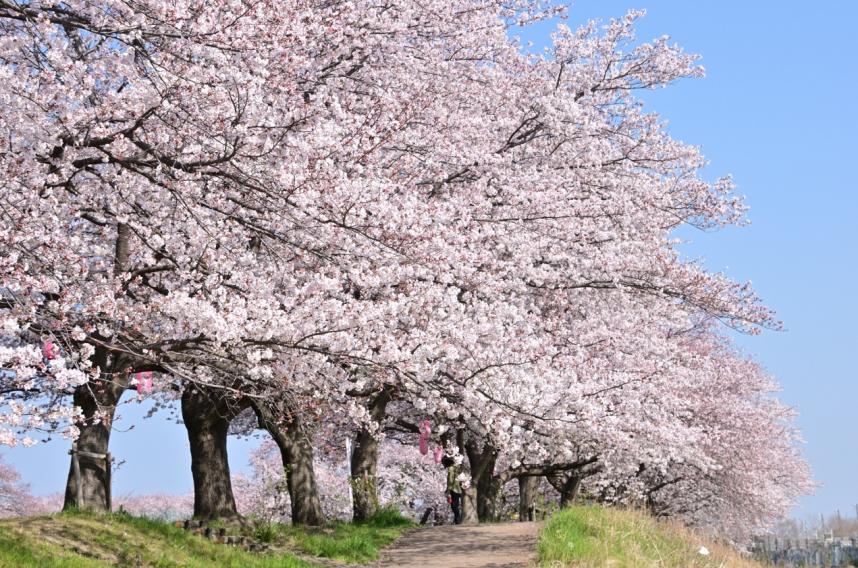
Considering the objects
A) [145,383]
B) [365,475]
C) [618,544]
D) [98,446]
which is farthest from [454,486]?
[145,383]

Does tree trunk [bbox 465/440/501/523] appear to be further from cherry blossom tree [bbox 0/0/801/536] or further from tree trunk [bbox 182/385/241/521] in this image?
tree trunk [bbox 182/385/241/521]

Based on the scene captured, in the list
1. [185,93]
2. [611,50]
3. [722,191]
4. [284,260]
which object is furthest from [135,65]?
[722,191]

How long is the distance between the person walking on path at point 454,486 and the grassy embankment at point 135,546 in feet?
20.2

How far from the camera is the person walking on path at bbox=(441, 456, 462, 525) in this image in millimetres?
24173

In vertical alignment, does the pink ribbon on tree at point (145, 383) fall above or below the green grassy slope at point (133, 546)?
above

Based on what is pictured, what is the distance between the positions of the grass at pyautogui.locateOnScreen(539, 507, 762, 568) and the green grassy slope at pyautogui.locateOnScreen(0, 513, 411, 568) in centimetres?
373

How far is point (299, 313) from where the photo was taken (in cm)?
1280

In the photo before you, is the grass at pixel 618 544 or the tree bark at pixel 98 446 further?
the tree bark at pixel 98 446

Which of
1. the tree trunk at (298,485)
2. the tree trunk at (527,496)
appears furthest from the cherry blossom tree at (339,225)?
the tree trunk at (527,496)

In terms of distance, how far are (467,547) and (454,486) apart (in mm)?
7311

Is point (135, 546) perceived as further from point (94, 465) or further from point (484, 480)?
point (484, 480)

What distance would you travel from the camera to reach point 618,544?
15.0 metres

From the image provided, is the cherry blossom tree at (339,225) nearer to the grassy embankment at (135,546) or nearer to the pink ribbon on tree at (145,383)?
the pink ribbon on tree at (145,383)

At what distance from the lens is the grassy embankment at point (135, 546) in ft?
37.2
